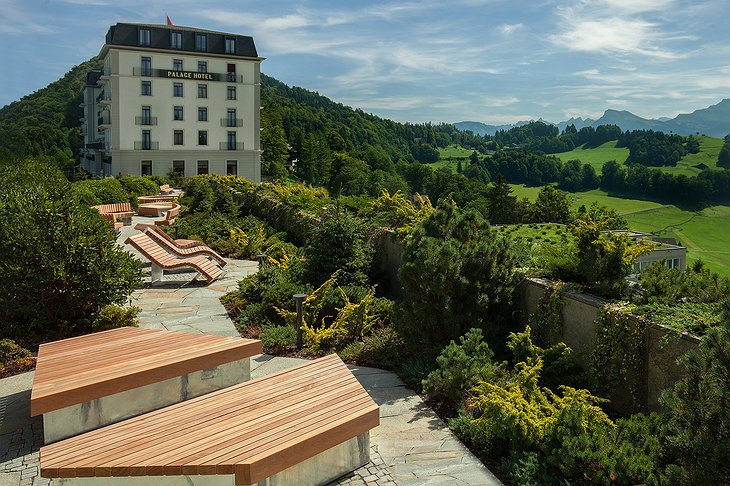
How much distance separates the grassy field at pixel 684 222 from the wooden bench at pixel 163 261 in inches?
3186

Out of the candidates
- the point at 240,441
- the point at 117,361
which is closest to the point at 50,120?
the point at 117,361

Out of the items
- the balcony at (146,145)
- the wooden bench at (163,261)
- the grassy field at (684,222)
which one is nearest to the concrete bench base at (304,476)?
the wooden bench at (163,261)

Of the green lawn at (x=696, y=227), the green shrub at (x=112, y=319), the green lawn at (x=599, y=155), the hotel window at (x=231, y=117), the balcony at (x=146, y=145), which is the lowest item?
the green lawn at (x=696, y=227)

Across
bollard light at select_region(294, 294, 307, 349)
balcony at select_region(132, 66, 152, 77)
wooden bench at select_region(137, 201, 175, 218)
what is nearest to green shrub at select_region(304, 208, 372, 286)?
bollard light at select_region(294, 294, 307, 349)

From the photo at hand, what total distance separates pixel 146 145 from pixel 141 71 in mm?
6269

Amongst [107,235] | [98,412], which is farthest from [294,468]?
[107,235]

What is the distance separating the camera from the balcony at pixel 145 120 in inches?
1976

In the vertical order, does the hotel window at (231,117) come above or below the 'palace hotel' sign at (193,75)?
below

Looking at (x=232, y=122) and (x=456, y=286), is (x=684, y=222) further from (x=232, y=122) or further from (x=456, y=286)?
(x=456, y=286)

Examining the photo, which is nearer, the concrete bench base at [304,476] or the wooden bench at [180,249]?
the concrete bench base at [304,476]

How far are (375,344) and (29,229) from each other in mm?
4799

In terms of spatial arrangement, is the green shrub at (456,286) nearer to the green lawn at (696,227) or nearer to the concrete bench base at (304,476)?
the concrete bench base at (304,476)

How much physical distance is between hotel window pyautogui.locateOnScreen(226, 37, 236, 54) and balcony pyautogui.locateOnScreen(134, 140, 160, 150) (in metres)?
10.6

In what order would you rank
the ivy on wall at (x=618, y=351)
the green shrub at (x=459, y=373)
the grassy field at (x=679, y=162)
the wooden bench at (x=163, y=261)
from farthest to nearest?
the grassy field at (x=679, y=162)
the wooden bench at (x=163, y=261)
the green shrub at (x=459, y=373)
the ivy on wall at (x=618, y=351)
